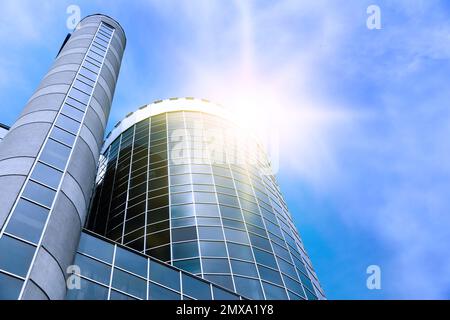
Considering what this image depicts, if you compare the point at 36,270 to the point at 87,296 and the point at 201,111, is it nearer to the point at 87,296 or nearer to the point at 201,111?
the point at 87,296

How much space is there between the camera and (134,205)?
38.1 metres

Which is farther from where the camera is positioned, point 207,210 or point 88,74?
point 207,210

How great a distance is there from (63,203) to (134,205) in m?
19.0

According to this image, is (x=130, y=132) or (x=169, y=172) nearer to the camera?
(x=169, y=172)

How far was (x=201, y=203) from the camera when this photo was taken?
3691cm

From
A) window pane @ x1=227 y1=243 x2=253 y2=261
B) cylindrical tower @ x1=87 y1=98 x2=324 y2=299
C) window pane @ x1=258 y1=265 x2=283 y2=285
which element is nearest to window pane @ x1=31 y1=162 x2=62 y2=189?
cylindrical tower @ x1=87 y1=98 x2=324 y2=299

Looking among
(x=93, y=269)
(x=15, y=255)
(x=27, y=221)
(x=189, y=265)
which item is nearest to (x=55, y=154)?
(x=27, y=221)

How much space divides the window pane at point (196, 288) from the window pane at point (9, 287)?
8655 mm

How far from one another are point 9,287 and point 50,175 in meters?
Answer: 7.38

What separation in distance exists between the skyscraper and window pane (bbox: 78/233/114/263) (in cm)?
6

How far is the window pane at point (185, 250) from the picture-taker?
3142cm

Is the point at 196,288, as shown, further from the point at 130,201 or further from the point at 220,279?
the point at 130,201
